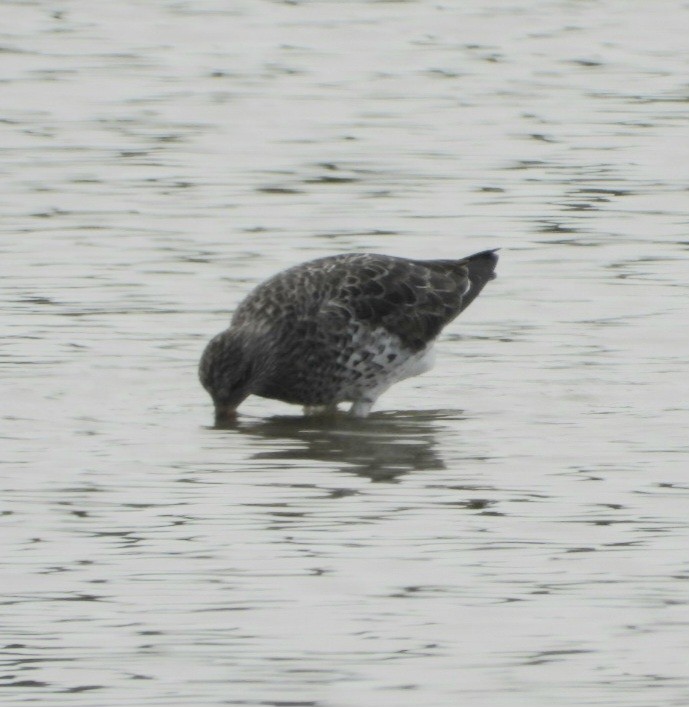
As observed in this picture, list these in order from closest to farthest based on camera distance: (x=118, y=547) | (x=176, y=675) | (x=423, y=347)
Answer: (x=176, y=675) < (x=118, y=547) < (x=423, y=347)

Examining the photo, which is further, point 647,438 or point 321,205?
point 321,205

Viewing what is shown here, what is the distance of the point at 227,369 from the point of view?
10.6 metres

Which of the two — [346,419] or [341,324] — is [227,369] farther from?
[346,419]

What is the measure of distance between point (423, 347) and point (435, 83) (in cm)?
845

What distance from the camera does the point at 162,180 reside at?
52.1ft

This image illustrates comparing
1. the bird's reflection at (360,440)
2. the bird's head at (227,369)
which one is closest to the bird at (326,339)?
the bird's head at (227,369)

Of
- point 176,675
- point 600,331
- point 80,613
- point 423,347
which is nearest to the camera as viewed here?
point 176,675

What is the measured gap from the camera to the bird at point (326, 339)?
10.7m

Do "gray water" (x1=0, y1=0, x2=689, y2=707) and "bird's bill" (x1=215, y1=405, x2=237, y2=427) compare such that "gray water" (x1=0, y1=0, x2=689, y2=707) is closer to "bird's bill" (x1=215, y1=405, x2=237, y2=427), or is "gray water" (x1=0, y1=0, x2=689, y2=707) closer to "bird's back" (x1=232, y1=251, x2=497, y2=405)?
"bird's bill" (x1=215, y1=405, x2=237, y2=427)

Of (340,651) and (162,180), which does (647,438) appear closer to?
(340,651)

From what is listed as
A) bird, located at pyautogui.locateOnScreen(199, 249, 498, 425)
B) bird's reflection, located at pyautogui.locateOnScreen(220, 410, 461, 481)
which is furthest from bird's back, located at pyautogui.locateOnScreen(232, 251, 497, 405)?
bird's reflection, located at pyautogui.locateOnScreen(220, 410, 461, 481)

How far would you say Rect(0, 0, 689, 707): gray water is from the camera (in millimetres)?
7312

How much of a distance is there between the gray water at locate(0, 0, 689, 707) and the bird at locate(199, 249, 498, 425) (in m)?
0.20

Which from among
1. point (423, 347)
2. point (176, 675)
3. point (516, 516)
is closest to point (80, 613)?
point (176, 675)
